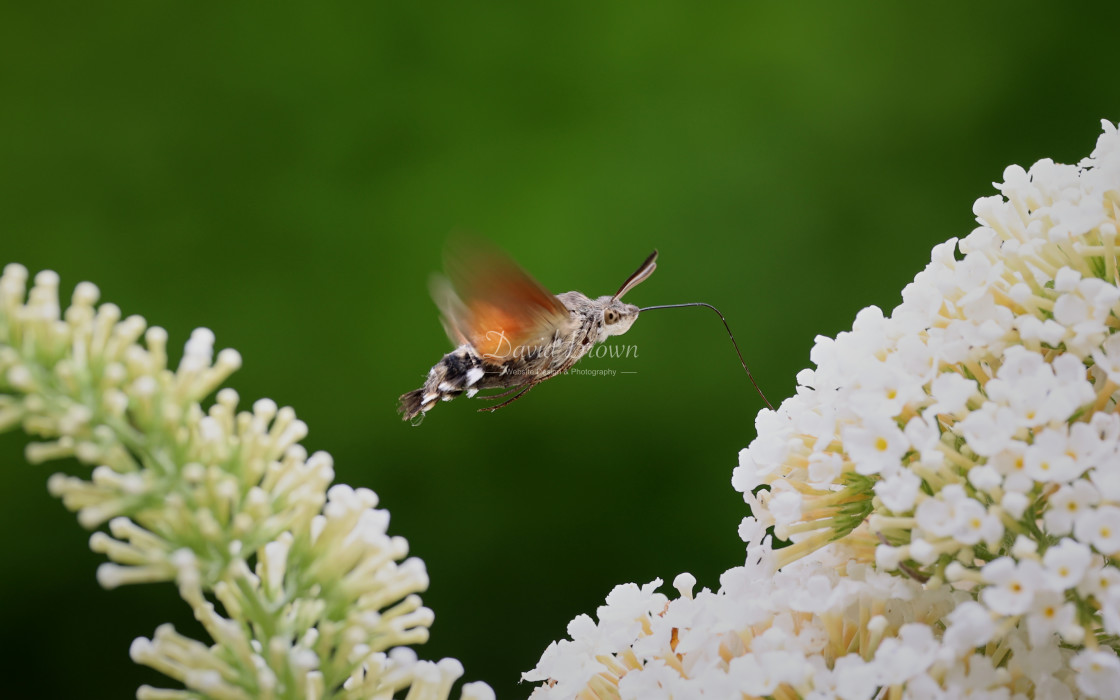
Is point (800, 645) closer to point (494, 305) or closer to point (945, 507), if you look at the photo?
point (945, 507)

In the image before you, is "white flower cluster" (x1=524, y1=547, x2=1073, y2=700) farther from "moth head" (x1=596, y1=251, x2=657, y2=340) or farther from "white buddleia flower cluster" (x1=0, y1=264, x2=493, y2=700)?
"moth head" (x1=596, y1=251, x2=657, y2=340)

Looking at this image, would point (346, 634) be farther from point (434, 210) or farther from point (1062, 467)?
point (434, 210)

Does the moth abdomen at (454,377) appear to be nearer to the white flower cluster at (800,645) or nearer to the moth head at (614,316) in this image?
the moth head at (614,316)

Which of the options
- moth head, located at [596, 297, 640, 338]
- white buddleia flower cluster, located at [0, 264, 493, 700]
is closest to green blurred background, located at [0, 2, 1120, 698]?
moth head, located at [596, 297, 640, 338]

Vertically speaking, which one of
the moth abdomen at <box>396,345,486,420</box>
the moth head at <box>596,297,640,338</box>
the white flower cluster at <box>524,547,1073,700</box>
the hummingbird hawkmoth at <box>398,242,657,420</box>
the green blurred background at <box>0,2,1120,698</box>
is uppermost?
the green blurred background at <box>0,2,1120,698</box>

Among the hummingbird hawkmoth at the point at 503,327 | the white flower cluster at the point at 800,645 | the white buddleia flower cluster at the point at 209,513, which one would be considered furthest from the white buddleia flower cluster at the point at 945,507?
the hummingbird hawkmoth at the point at 503,327
